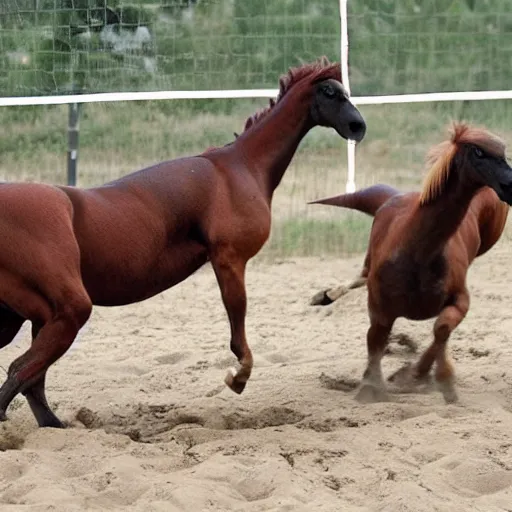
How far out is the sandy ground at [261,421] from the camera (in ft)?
14.4

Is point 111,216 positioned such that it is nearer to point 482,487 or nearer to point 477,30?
point 482,487

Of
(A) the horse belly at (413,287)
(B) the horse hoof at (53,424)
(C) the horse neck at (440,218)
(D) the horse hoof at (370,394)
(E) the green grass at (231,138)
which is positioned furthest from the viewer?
(E) the green grass at (231,138)

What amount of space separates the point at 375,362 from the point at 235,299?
3.62 ft

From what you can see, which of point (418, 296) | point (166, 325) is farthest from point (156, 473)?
point (166, 325)

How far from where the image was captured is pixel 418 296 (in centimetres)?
605

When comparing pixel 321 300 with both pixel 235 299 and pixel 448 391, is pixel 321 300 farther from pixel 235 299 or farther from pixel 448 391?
pixel 235 299

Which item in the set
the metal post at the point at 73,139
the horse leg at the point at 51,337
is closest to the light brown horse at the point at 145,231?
the horse leg at the point at 51,337

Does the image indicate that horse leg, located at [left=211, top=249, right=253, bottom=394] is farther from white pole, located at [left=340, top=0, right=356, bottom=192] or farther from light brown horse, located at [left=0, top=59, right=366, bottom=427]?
white pole, located at [left=340, top=0, right=356, bottom=192]

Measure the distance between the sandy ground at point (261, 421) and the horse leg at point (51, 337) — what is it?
0.20 metres

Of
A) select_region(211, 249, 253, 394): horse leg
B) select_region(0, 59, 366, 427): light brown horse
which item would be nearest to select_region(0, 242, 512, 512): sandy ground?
select_region(211, 249, 253, 394): horse leg

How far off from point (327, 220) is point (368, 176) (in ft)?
1.95

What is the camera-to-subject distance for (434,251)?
19.6 ft

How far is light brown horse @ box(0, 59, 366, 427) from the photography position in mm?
5019

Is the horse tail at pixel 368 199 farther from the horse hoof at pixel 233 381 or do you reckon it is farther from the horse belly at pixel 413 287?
the horse hoof at pixel 233 381
